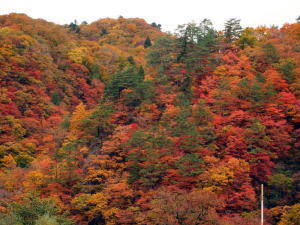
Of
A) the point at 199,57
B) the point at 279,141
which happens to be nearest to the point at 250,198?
the point at 279,141

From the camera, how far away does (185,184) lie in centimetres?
3284

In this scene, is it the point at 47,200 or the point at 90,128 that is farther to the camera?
the point at 90,128

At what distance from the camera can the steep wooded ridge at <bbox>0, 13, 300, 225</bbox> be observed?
104 feet

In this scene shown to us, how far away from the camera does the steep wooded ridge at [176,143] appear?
1243 inches

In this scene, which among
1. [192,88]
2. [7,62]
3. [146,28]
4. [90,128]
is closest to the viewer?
[90,128]

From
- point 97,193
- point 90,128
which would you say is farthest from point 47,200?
point 90,128

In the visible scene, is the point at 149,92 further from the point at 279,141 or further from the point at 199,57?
the point at 279,141

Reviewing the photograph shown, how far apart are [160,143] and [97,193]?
7.24 metres

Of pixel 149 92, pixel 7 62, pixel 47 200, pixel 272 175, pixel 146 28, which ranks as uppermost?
pixel 146 28

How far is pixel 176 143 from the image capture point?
3603cm

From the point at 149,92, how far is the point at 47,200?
17.1 metres

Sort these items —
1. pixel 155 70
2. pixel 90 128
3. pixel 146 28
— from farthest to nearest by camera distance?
pixel 146 28
pixel 155 70
pixel 90 128

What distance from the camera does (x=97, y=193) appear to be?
3506 centimetres

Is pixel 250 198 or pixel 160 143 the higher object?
pixel 160 143
